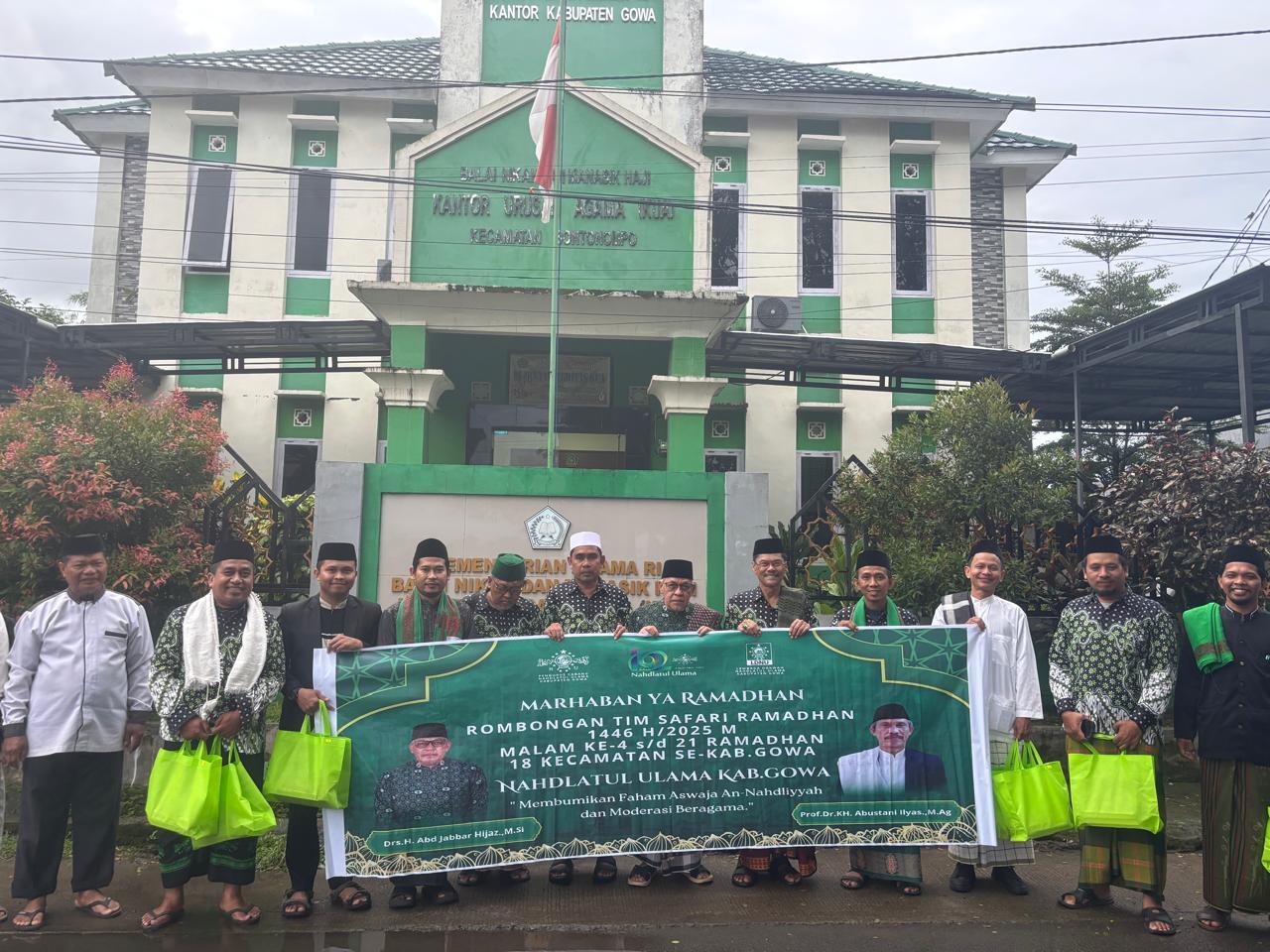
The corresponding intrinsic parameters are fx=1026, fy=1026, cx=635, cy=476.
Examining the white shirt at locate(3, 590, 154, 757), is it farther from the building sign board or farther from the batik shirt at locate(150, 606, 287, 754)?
the building sign board

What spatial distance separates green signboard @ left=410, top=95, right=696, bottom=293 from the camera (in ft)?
38.0

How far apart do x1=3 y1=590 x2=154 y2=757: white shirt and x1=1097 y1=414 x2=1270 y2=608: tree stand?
7.09 m

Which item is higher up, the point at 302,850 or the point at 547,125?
the point at 547,125

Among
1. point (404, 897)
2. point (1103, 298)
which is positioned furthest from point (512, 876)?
point (1103, 298)

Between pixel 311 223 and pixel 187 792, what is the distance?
12.8 meters

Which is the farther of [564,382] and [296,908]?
[564,382]

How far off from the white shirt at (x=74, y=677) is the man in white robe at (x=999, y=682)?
13.5 feet

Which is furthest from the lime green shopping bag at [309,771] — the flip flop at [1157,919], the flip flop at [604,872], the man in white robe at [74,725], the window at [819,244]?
the window at [819,244]

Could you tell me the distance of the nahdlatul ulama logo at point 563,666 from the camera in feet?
16.6

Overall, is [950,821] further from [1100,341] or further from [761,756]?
[1100,341]

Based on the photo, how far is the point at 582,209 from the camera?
11.9 m

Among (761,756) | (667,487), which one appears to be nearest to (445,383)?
(667,487)

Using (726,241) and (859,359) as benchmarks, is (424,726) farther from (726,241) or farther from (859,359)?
(726,241)

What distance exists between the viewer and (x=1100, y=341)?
43.5 ft
